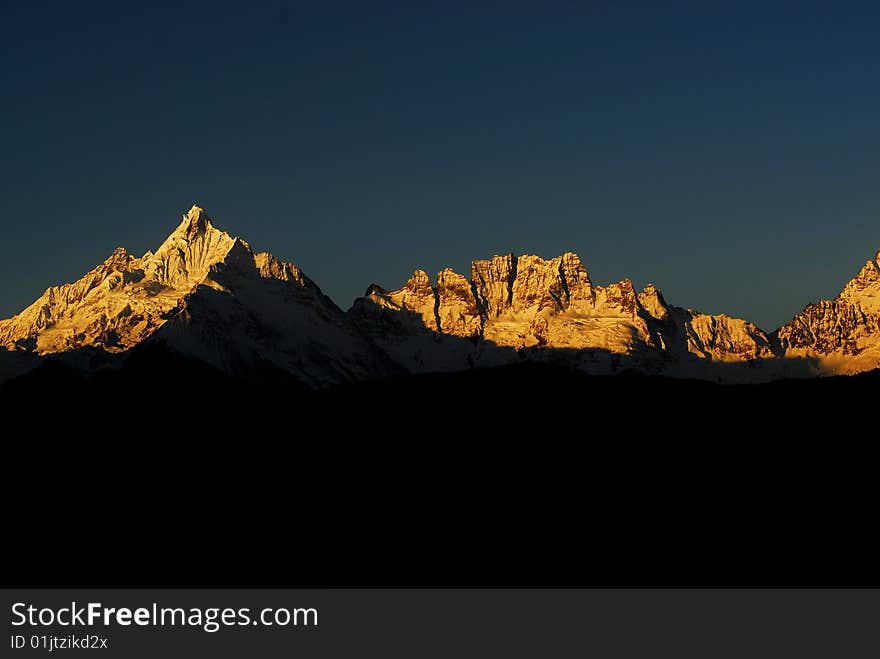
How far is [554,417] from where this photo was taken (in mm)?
190875

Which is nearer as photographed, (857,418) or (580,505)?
(580,505)

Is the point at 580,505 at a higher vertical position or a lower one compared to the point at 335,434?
lower

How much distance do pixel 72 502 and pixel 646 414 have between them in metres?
77.6

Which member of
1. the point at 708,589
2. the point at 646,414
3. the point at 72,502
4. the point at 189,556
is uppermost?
the point at 646,414

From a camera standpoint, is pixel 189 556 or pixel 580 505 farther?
pixel 580 505

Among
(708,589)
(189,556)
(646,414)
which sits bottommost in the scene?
(708,589)

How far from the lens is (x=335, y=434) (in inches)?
7352

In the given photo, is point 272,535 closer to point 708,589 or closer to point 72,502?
point 72,502
